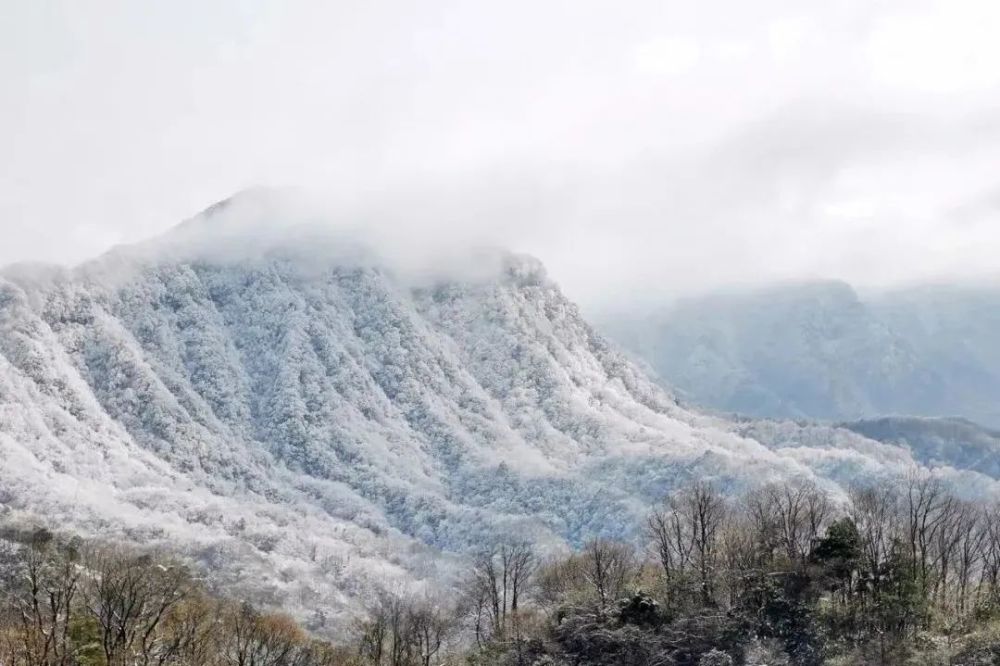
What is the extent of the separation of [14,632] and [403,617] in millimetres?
76471

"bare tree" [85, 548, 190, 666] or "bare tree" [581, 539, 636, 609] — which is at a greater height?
"bare tree" [85, 548, 190, 666]

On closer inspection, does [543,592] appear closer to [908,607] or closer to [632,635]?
[632,635]

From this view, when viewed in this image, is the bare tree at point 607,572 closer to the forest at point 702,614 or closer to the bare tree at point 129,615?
the forest at point 702,614

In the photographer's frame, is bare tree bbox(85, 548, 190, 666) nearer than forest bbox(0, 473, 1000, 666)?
Yes

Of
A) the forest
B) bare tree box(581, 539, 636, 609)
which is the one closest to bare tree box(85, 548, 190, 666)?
the forest

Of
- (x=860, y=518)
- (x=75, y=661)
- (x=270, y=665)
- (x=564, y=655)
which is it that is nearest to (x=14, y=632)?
(x=75, y=661)

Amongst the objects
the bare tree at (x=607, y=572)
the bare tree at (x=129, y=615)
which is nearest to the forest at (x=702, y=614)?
the bare tree at (x=129, y=615)

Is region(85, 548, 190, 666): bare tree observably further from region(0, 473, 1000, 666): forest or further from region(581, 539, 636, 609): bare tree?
region(581, 539, 636, 609): bare tree

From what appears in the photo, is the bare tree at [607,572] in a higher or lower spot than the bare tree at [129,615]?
lower

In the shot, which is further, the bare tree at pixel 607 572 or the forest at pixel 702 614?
the bare tree at pixel 607 572

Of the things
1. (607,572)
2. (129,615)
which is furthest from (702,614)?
(129,615)

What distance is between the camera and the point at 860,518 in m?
104

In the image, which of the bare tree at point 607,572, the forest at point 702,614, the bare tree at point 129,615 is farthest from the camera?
the bare tree at point 607,572

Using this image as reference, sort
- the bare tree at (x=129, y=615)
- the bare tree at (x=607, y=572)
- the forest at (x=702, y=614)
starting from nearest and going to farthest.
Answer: the bare tree at (x=129, y=615), the forest at (x=702, y=614), the bare tree at (x=607, y=572)
